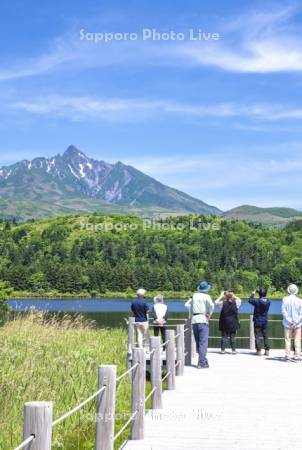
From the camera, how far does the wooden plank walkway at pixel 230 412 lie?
316 inches

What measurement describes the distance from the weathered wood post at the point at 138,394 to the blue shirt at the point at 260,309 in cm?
945

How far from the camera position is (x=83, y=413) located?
9180mm

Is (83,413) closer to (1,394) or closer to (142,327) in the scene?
(1,394)

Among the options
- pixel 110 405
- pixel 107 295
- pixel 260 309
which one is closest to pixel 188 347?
pixel 260 309

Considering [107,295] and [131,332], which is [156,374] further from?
[107,295]

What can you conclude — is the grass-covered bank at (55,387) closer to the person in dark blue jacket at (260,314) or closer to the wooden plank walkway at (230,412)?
the wooden plank walkway at (230,412)

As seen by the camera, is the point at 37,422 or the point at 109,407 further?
the point at 109,407

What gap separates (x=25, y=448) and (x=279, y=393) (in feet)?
27.9

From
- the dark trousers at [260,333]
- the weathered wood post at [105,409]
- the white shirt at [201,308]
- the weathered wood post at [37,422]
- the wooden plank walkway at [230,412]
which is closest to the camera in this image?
the weathered wood post at [37,422]

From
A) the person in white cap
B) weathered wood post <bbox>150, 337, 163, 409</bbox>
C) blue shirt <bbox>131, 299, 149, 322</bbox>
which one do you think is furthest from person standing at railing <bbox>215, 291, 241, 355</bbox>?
weathered wood post <bbox>150, 337, 163, 409</bbox>

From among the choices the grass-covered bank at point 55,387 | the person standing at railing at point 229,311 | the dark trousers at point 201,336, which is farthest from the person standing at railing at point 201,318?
the person standing at railing at point 229,311

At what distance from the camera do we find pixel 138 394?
833 centimetres

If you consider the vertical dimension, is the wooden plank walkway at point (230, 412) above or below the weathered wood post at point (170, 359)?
below

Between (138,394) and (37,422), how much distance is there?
433cm
